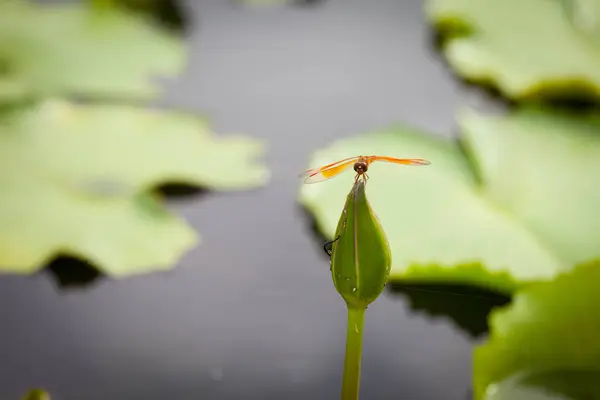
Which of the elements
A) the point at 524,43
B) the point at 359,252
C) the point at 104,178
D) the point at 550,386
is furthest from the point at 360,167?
the point at 524,43

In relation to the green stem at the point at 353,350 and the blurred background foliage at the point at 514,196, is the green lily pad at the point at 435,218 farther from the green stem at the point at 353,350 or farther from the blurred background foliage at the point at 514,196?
the green stem at the point at 353,350

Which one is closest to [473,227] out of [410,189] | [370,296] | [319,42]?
[410,189]

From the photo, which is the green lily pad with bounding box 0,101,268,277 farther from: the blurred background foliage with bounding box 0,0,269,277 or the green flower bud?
the green flower bud

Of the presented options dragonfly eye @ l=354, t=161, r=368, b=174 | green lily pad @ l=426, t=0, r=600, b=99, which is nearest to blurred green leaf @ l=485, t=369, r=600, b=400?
dragonfly eye @ l=354, t=161, r=368, b=174

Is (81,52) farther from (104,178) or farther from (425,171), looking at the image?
(425,171)

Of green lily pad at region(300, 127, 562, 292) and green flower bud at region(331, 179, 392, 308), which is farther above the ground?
green lily pad at region(300, 127, 562, 292)

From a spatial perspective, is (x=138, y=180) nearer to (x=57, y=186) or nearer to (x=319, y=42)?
(x=57, y=186)
